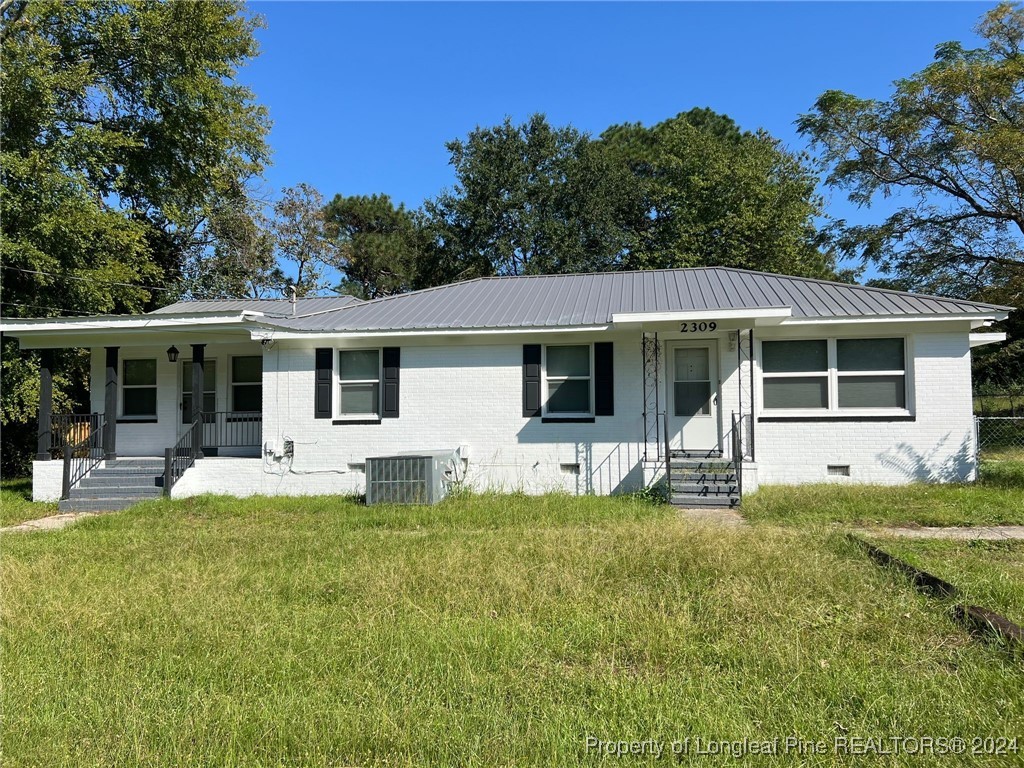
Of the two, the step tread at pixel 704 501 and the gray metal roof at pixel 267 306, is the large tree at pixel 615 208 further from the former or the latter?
the step tread at pixel 704 501

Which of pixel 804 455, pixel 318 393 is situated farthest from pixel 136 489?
pixel 804 455

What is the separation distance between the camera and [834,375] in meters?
11.6

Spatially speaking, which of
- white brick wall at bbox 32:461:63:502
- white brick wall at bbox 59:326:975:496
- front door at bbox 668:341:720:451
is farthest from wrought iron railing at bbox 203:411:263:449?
front door at bbox 668:341:720:451

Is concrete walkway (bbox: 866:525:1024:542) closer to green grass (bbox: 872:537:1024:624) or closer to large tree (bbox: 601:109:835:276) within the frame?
green grass (bbox: 872:537:1024:624)

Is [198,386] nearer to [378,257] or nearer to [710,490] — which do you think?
[710,490]

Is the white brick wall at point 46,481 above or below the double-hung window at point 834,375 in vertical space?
below

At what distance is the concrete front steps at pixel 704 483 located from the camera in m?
10.2

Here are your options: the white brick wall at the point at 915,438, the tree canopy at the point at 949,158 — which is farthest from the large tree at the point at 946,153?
the white brick wall at the point at 915,438

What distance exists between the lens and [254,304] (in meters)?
16.2

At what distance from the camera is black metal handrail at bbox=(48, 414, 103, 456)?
42.9ft

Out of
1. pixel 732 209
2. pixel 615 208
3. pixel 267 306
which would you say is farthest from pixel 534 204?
pixel 267 306

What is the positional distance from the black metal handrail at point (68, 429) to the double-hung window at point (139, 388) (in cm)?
67

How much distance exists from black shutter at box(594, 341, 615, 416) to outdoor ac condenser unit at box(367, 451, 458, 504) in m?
3.21

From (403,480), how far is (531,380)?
10.2 feet
